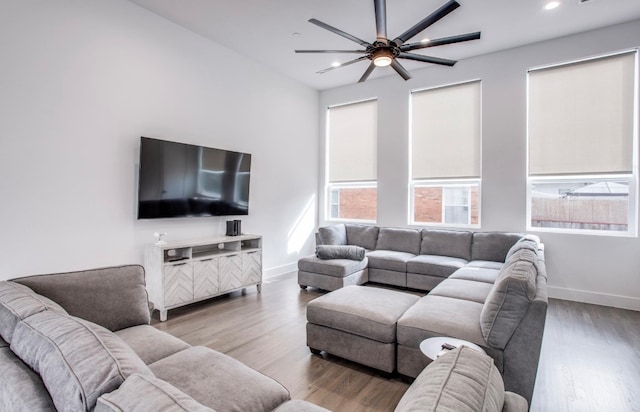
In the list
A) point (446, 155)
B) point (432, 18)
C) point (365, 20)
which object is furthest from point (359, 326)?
point (446, 155)

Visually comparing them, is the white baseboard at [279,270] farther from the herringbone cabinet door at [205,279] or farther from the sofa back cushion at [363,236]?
the herringbone cabinet door at [205,279]

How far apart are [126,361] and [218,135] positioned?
4.08 meters

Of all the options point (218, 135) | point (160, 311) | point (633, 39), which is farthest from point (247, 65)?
point (633, 39)

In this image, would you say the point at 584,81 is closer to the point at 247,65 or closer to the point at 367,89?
the point at 367,89

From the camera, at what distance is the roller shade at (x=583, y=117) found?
408 cm

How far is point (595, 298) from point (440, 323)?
3.29m

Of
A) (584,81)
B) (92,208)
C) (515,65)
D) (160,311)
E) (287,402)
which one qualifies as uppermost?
(515,65)

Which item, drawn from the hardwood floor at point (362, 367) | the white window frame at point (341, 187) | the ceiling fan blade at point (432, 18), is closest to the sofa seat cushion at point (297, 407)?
the hardwood floor at point (362, 367)

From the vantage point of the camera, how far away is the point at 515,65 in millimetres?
4699

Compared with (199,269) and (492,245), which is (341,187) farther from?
(199,269)

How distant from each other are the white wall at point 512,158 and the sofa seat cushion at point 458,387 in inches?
172

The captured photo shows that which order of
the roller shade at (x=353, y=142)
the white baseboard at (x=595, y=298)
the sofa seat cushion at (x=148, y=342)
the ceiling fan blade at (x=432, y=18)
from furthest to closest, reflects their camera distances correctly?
the roller shade at (x=353, y=142), the white baseboard at (x=595, y=298), the ceiling fan blade at (x=432, y=18), the sofa seat cushion at (x=148, y=342)

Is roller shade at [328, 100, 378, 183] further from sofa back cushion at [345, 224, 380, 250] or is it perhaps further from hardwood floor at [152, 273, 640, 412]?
hardwood floor at [152, 273, 640, 412]

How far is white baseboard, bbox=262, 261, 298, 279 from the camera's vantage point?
5.48 meters
